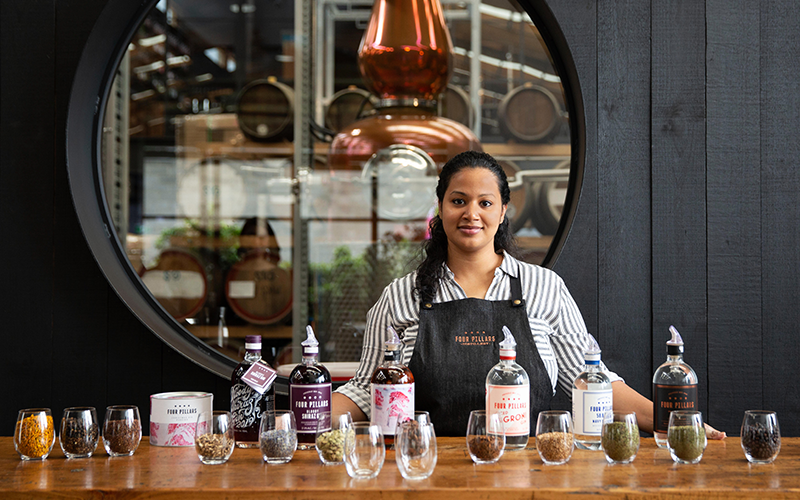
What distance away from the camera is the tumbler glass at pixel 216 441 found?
4.36 ft

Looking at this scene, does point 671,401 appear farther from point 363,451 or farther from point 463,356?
point 363,451

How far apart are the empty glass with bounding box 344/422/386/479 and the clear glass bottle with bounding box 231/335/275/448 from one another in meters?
0.32

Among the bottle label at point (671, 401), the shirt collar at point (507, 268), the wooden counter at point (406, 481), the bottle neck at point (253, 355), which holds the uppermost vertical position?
the shirt collar at point (507, 268)

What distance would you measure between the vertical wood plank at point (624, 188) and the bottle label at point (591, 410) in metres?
0.71

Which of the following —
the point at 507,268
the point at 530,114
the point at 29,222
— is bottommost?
the point at 507,268

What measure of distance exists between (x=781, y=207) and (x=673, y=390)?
3.31ft

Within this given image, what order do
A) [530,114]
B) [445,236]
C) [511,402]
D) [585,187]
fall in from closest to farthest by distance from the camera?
[511,402] < [445,236] < [585,187] < [530,114]

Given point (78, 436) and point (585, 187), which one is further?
point (585, 187)

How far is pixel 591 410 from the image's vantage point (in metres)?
1.50

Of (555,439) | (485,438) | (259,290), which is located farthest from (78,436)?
(259,290)

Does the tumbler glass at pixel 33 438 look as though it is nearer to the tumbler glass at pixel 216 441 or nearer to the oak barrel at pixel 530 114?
the tumbler glass at pixel 216 441

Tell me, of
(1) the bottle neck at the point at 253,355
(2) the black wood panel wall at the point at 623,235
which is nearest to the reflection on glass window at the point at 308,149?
(2) the black wood panel wall at the point at 623,235

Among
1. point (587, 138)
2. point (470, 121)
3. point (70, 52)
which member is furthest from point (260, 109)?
point (587, 138)

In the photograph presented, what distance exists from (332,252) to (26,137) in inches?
84.3
